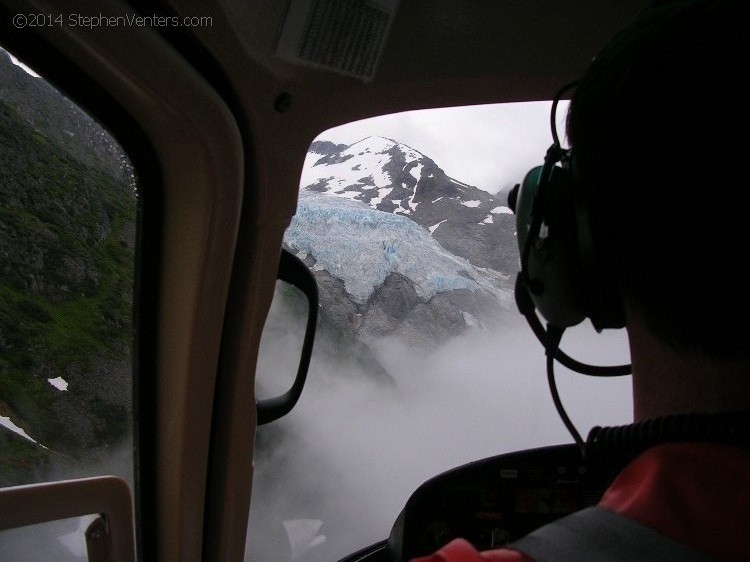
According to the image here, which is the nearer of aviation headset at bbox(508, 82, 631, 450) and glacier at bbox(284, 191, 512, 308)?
aviation headset at bbox(508, 82, 631, 450)

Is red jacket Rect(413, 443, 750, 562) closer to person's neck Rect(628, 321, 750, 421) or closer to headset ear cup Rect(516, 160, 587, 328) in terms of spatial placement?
person's neck Rect(628, 321, 750, 421)

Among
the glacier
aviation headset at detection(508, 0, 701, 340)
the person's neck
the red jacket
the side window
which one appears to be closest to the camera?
the red jacket

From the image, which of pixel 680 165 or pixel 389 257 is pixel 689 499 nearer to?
pixel 680 165

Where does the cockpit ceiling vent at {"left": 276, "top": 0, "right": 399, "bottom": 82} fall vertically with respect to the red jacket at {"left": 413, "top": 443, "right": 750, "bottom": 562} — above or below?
above

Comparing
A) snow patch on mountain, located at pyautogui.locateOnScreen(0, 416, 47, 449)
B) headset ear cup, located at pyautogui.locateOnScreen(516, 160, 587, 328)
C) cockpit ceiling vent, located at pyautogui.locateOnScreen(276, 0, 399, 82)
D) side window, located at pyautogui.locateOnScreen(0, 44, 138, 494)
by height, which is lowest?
snow patch on mountain, located at pyautogui.locateOnScreen(0, 416, 47, 449)

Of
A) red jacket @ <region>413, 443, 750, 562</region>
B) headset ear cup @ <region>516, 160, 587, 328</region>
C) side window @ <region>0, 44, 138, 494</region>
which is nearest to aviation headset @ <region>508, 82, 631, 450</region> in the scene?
headset ear cup @ <region>516, 160, 587, 328</region>

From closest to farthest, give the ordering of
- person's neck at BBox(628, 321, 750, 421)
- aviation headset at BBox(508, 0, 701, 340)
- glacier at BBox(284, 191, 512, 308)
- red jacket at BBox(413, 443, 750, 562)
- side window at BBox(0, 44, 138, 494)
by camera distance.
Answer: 1. red jacket at BBox(413, 443, 750, 562)
2. person's neck at BBox(628, 321, 750, 421)
3. aviation headset at BBox(508, 0, 701, 340)
4. side window at BBox(0, 44, 138, 494)
5. glacier at BBox(284, 191, 512, 308)

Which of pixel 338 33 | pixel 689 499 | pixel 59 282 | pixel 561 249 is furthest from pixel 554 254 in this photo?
pixel 59 282
